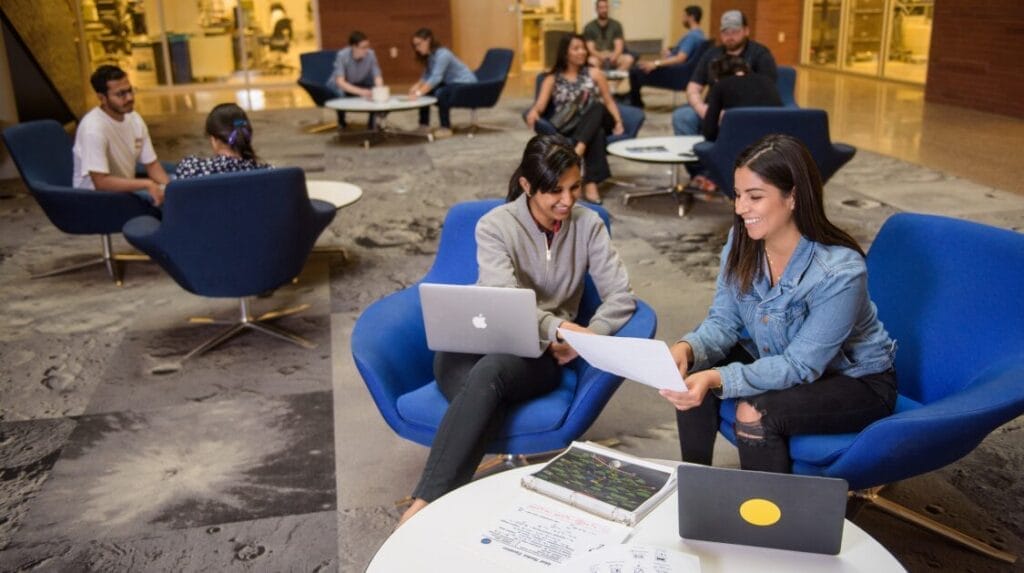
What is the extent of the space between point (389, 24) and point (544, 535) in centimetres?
1411

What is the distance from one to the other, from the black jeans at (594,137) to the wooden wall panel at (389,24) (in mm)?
8743

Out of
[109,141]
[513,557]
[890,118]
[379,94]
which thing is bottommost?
[890,118]

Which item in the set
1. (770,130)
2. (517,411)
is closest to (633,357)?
(517,411)

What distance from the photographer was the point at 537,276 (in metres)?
3.08

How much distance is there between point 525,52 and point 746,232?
14215mm

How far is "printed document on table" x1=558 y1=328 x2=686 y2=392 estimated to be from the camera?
7.03 feet

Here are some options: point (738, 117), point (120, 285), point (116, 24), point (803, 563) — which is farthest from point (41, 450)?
point (116, 24)

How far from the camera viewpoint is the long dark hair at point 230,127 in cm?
429

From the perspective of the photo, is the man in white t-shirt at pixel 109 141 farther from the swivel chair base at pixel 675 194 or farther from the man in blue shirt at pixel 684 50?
the man in blue shirt at pixel 684 50

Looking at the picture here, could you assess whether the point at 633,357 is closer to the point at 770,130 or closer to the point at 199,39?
the point at 770,130

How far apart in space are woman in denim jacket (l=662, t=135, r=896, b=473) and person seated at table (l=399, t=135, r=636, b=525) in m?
0.44

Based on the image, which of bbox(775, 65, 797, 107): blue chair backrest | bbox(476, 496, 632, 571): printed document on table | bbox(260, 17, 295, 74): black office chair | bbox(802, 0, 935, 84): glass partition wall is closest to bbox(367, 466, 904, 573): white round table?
bbox(476, 496, 632, 571): printed document on table

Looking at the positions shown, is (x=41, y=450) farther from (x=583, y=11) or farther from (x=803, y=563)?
(x=583, y=11)

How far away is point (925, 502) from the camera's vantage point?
2.95 metres
